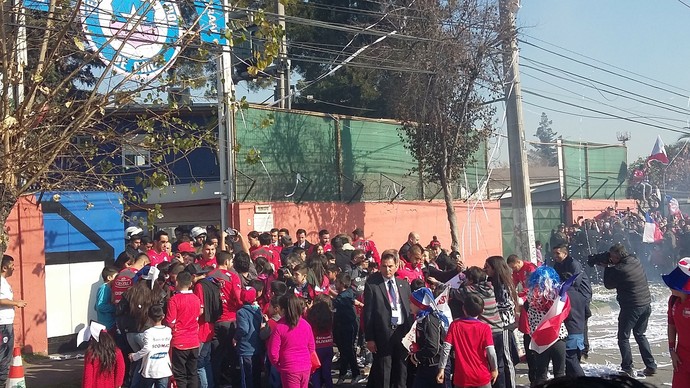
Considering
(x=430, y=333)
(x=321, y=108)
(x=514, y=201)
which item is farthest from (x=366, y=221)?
(x=430, y=333)

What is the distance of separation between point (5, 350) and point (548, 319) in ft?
20.3

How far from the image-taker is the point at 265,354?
951 centimetres

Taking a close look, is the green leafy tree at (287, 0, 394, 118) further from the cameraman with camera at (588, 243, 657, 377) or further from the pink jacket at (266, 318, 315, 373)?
the pink jacket at (266, 318, 315, 373)

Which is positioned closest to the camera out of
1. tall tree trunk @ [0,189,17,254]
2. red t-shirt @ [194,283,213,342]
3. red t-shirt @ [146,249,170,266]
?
tall tree trunk @ [0,189,17,254]

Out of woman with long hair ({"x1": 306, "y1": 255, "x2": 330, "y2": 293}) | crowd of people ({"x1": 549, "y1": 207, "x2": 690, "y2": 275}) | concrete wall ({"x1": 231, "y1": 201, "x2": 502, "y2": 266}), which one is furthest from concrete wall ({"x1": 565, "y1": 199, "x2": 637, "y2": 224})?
woman with long hair ({"x1": 306, "y1": 255, "x2": 330, "y2": 293})

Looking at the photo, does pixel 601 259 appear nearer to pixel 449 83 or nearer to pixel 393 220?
pixel 449 83

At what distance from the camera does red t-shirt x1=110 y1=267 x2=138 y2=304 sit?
942 centimetres

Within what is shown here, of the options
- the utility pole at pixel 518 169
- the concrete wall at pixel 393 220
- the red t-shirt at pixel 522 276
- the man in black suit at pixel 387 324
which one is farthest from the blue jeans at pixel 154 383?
the utility pole at pixel 518 169

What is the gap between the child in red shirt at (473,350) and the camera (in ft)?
23.7

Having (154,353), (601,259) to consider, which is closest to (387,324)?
(154,353)

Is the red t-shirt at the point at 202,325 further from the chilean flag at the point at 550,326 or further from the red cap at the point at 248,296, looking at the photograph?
the chilean flag at the point at 550,326

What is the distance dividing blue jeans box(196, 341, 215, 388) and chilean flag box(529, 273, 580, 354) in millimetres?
3762

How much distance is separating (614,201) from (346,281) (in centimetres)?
2129

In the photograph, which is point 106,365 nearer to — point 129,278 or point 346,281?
point 129,278
